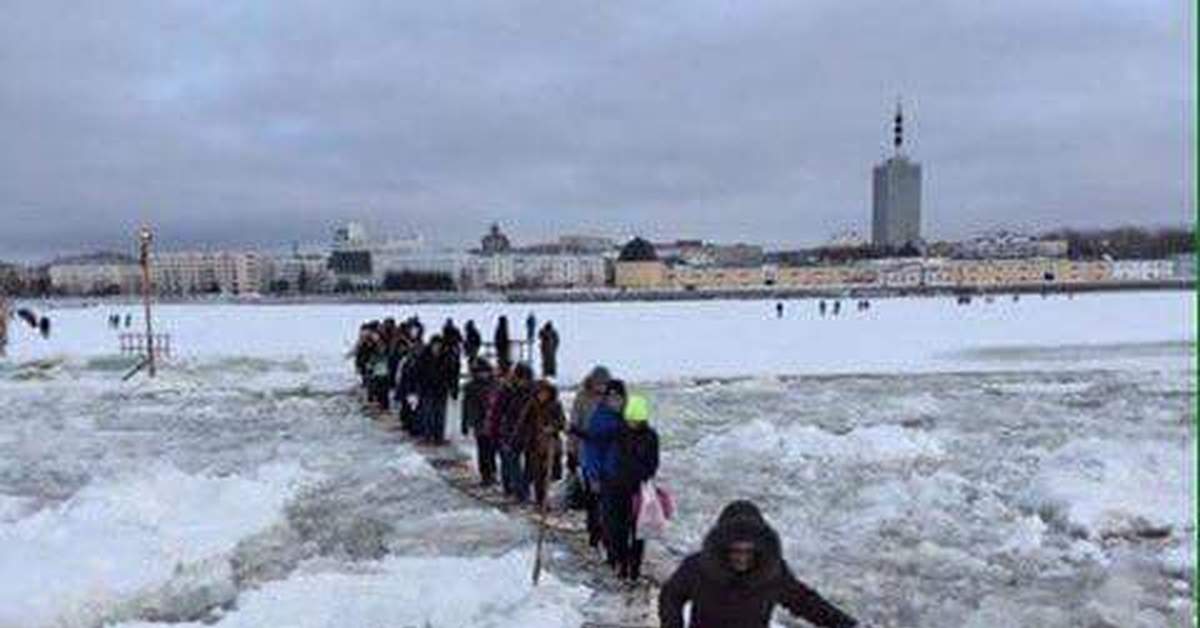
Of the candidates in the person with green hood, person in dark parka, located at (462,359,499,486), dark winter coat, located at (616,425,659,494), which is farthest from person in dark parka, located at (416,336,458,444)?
dark winter coat, located at (616,425,659,494)

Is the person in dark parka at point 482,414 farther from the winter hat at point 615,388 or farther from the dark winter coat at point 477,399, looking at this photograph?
the winter hat at point 615,388

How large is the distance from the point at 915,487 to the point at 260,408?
46.1 ft

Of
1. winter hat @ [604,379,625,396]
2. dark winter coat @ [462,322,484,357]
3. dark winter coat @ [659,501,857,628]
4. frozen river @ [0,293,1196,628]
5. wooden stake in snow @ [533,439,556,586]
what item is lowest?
frozen river @ [0,293,1196,628]

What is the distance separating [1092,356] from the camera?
3991 centimetres

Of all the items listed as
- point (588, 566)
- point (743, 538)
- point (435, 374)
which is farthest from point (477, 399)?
point (743, 538)

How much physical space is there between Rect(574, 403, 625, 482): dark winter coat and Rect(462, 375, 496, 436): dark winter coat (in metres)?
4.26

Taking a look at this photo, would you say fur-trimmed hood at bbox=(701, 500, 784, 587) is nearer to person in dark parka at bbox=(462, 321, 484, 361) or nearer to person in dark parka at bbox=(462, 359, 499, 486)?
person in dark parka at bbox=(462, 359, 499, 486)

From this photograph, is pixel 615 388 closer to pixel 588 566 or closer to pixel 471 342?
pixel 588 566

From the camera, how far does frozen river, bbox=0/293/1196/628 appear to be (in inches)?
418

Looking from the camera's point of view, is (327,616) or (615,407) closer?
(327,616)

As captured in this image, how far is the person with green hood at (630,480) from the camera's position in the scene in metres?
10.2

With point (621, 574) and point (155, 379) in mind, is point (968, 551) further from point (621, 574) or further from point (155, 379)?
point (155, 379)

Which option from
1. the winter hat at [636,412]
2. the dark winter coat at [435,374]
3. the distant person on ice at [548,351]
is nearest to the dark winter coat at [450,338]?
the dark winter coat at [435,374]

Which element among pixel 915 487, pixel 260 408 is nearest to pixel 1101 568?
pixel 915 487
